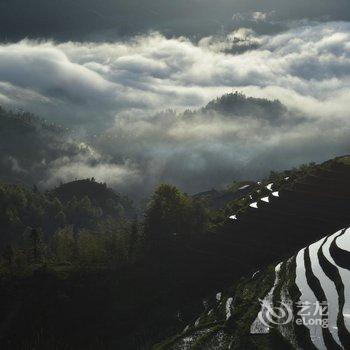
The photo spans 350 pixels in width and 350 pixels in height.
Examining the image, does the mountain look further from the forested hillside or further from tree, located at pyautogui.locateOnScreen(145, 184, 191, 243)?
tree, located at pyautogui.locateOnScreen(145, 184, 191, 243)

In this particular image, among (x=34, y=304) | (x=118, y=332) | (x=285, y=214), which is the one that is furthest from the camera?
(x=285, y=214)

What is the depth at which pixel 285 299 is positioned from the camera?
68.9 meters

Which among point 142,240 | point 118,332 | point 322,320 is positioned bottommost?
point 118,332

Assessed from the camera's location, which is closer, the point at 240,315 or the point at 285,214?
the point at 240,315

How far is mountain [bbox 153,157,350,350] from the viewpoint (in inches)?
2283

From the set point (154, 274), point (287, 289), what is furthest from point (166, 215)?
point (287, 289)

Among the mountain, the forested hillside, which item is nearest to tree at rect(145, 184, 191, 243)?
the forested hillside

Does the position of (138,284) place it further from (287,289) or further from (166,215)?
(287,289)

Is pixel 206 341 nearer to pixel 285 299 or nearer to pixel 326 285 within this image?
pixel 285 299

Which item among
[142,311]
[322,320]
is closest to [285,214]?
[142,311]

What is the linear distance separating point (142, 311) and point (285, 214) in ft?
147

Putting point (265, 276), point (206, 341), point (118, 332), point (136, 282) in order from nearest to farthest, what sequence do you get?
point (206, 341)
point (265, 276)
point (118, 332)
point (136, 282)

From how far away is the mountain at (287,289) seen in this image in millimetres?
58000

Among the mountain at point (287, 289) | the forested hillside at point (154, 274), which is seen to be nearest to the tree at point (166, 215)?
the forested hillside at point (154, 274)
